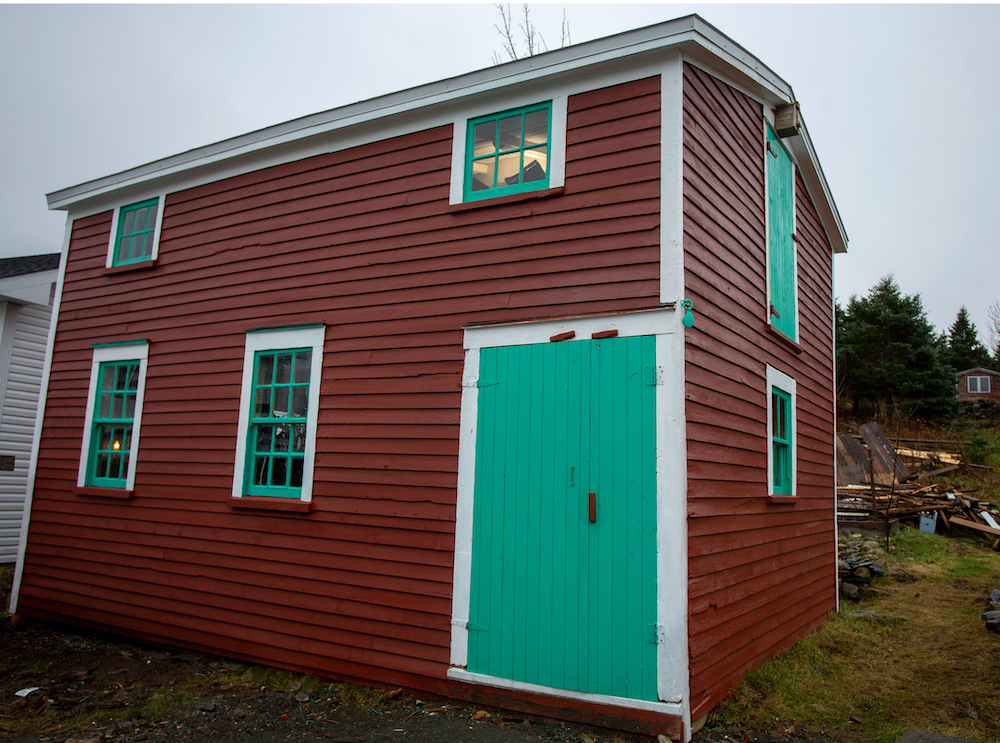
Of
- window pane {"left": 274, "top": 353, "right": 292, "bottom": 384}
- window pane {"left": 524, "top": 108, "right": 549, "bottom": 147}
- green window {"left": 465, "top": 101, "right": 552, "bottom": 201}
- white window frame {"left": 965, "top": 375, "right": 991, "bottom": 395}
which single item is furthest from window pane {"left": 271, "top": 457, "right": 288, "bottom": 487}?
white window frame {"left": 965, "top": 375, "right": 991, "bottom": 395}

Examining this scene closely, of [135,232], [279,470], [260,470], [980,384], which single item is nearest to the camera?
[279,470]

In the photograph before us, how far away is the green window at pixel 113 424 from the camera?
310 inches

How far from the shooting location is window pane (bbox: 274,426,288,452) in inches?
261

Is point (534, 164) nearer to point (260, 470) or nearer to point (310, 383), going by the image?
point (310, 383)

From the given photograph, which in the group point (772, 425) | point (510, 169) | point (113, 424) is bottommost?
point (113, 424)

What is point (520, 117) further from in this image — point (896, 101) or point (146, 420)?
point (896, 101)

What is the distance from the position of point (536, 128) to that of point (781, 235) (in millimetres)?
3350

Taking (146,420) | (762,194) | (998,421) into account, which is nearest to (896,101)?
(998,421)

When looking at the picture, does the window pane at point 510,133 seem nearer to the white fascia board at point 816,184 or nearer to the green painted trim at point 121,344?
the white fascia board at point 816,184

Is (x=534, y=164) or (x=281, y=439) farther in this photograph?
(x=281, y=439)

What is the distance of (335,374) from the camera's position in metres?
6.33

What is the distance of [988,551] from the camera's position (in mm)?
12016

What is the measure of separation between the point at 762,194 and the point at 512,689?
211 inches

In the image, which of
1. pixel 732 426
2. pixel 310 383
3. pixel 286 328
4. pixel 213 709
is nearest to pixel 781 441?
pixel 732 426
